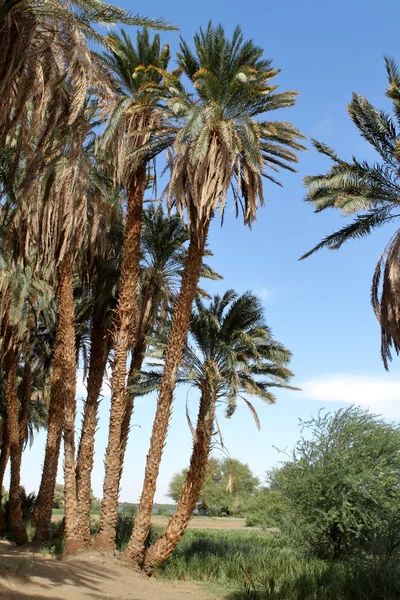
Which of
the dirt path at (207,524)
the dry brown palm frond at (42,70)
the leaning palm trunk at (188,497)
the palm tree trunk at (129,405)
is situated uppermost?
the dry brown palm frond at (42,70)

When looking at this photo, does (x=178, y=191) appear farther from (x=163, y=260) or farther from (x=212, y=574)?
(x=212, y=574)

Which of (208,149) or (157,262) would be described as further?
(157,262)

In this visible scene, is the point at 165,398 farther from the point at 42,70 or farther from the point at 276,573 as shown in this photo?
the point at 42,70

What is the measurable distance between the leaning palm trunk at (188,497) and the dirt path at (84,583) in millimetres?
811

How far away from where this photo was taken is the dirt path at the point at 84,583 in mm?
12734

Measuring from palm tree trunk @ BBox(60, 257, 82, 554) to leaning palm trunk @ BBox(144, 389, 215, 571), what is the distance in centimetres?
250

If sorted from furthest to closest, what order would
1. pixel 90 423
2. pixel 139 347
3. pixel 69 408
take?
pixel 139 347 < pixel 90 423 < pixel 69 408

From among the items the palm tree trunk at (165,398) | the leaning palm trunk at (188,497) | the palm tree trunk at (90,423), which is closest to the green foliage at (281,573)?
the leaning palm trunk at (188,497)

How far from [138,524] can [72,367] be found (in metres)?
5.39

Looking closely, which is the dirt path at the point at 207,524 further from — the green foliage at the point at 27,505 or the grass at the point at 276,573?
the grass at the point at 276,573

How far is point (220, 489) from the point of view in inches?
3250

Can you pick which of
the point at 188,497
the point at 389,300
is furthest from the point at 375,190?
the point at 188,497

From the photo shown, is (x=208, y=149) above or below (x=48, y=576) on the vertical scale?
above

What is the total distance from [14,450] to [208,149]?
15.3 metres
